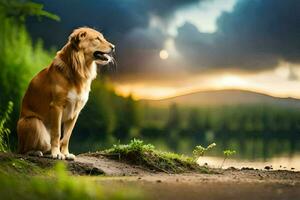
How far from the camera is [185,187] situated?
664cm

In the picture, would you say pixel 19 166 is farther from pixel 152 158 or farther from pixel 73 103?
pixel 152 158

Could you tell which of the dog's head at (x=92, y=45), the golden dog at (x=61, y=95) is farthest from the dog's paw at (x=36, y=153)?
the dog's head at (x=92, y=45)

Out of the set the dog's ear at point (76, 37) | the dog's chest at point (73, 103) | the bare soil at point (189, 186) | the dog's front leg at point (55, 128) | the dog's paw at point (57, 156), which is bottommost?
the bare soil at point (189, 186)

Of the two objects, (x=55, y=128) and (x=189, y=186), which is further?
(x=55, y=128)

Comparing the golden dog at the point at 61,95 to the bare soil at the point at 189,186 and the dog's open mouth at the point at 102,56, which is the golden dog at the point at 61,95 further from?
the bare soil at the point at 189,186

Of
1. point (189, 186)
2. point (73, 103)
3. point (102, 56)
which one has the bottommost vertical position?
point (189, 186)

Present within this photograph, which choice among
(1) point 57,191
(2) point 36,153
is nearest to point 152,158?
(2) point 36,153

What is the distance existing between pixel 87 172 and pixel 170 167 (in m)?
1.56

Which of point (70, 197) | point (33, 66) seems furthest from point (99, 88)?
point (70, 197)

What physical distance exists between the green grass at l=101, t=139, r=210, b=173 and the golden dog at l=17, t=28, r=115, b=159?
1241mm

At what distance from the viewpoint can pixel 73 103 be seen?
8.70m

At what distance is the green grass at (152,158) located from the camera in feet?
31.3

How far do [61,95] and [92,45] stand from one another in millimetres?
866

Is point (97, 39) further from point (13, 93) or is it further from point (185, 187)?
point (13, 93)
